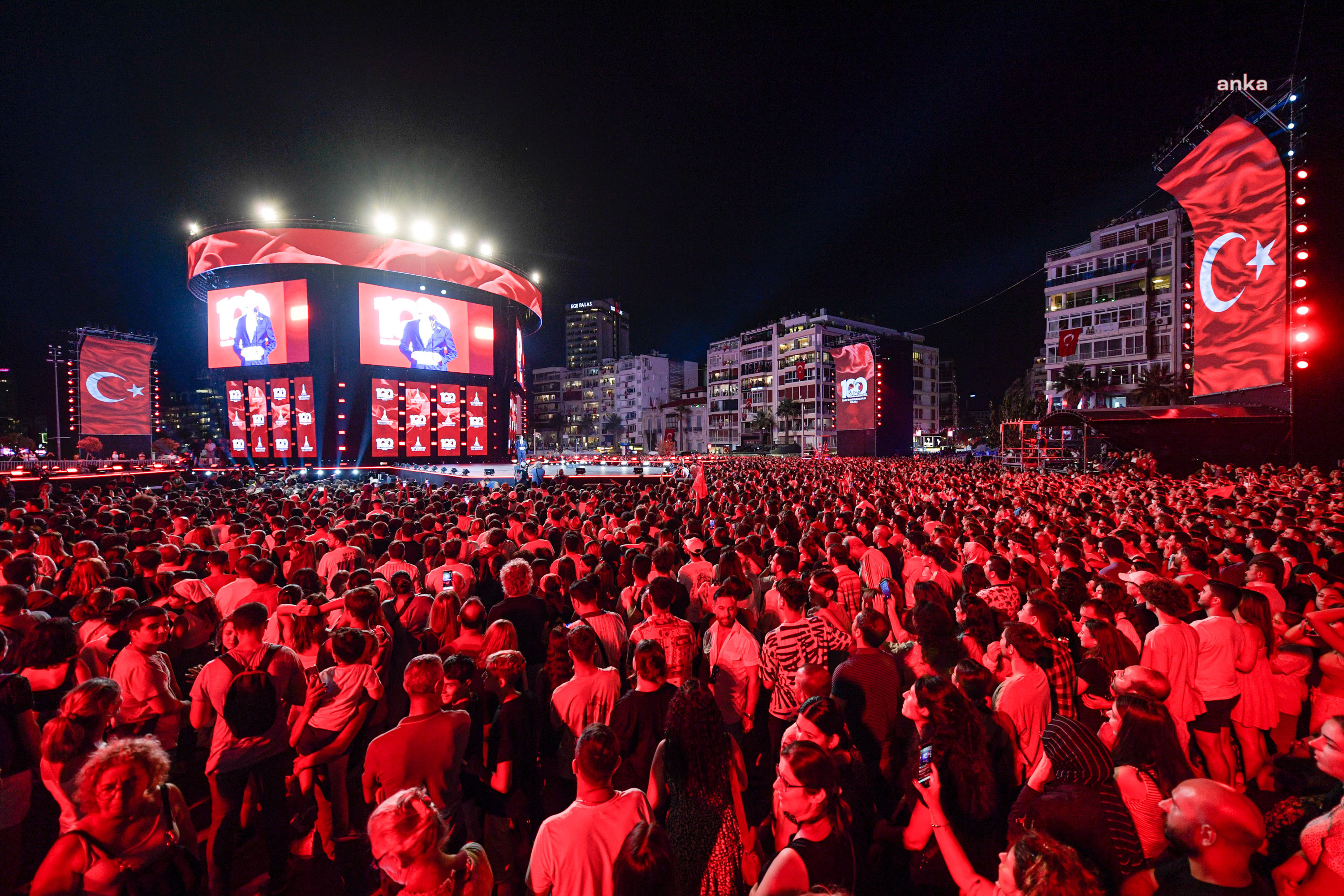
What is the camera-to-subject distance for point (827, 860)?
6.59ft

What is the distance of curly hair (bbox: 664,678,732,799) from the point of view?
2494 millimetres

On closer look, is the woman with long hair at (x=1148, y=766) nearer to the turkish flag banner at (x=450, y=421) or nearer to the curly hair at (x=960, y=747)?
the curly hair at (x=960, y=747)

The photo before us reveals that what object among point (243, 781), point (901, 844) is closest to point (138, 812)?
point (243, 781)

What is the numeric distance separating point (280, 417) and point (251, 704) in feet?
126

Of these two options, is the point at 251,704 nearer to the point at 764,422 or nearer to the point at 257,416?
the point at 257,416

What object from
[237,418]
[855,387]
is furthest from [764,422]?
[237,418]

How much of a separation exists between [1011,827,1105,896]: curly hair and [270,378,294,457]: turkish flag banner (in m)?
40.8

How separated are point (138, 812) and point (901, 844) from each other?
3441 millimetres

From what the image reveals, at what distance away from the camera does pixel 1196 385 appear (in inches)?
937

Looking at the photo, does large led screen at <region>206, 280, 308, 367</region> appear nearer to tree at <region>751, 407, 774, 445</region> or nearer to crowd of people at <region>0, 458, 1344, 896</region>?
crowd of people at <region>0, 458, 1344, 896</region>

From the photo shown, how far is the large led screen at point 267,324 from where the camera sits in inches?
1321

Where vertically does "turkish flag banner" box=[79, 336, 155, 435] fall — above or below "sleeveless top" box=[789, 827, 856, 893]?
above

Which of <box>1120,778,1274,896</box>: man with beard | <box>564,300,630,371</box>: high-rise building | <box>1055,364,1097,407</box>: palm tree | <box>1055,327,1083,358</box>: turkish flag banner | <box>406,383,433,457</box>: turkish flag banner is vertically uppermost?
<box>564,300,630,371</box>: high-rise building

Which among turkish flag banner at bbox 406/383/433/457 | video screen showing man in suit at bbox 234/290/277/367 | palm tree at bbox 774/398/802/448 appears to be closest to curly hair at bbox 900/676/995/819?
turkish flag banner at bbox 406/383/433/457
